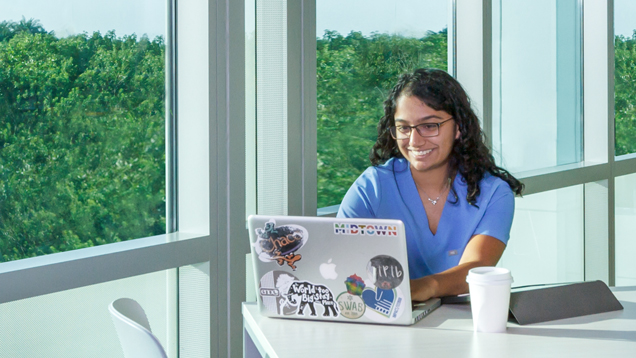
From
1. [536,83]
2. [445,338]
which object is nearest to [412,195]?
[445,338]

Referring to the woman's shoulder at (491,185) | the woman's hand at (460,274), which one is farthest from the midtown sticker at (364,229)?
the woman's shoulder at (491,185)

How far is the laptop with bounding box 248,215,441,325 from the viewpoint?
4.31 feet

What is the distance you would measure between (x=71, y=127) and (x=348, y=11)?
1157mm

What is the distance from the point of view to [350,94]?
2.57m

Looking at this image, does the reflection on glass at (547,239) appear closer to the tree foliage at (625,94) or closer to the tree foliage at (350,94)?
the tree foliage at (625,94)

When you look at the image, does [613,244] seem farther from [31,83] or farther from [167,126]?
[31,83]

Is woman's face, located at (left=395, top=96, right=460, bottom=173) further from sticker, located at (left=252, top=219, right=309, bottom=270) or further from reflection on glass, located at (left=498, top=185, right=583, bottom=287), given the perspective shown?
reflection on glass, located at (left=498, top=185, right=583, bottom=287)

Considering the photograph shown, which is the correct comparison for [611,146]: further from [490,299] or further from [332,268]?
Result: [332,268]

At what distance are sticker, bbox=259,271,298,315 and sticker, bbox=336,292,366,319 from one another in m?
0.10

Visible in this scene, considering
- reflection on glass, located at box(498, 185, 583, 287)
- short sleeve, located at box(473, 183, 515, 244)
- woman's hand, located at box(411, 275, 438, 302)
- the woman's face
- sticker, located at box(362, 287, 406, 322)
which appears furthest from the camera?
reflection on glass, located at box(498, 185, 583, 287)

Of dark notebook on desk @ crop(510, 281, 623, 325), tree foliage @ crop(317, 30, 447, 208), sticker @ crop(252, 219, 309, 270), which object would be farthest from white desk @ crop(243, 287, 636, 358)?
tree foliage @ crop(317, 30, 447, 208)

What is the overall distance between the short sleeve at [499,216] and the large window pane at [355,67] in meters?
0.72

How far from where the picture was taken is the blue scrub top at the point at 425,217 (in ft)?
6.23

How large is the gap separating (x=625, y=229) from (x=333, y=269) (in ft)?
10.9
